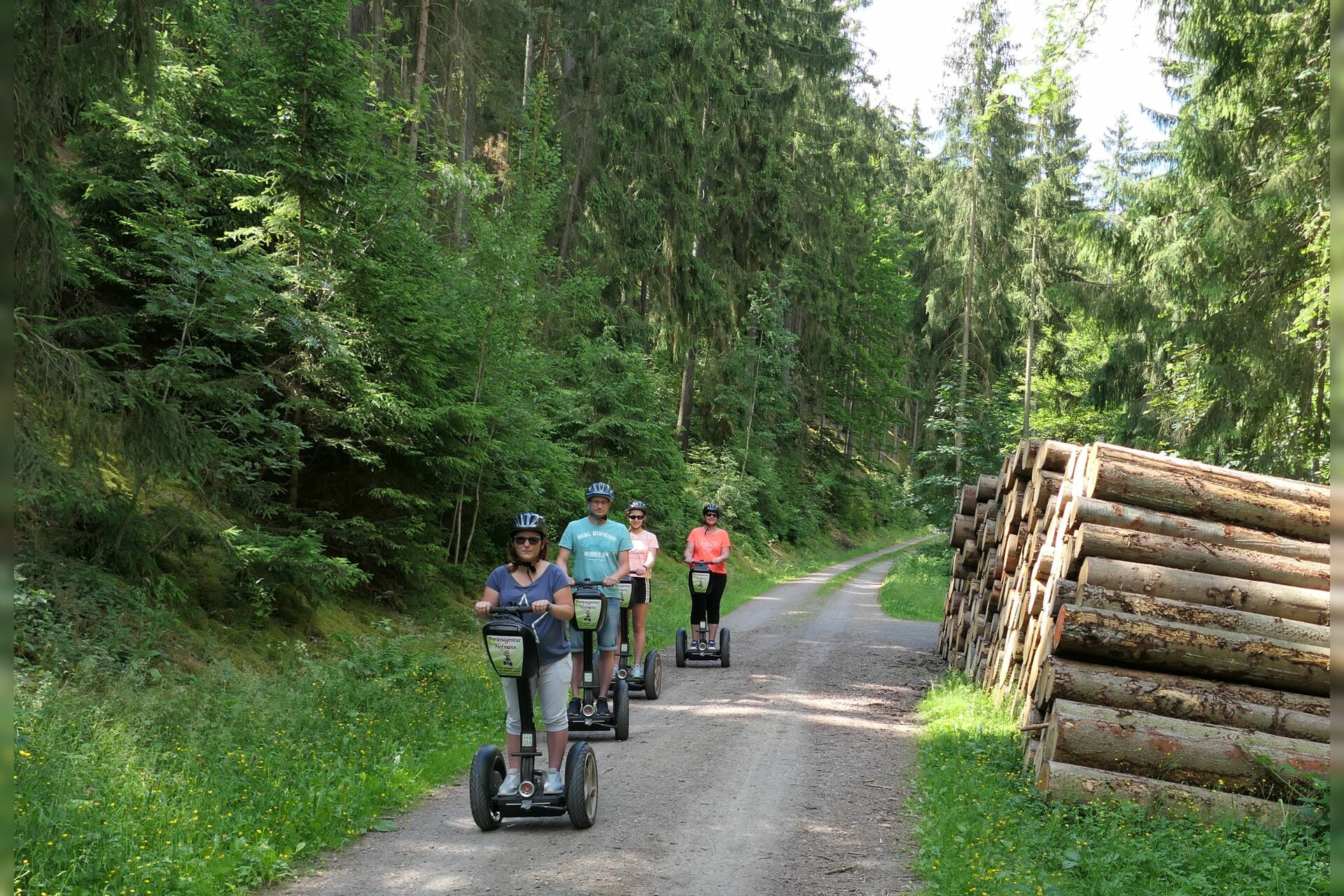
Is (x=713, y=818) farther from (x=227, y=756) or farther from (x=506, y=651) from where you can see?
(x=227, y=756)

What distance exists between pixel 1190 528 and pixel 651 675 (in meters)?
5.83

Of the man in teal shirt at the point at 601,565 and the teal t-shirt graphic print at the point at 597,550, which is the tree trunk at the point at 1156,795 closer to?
the man in teal shirt at the point at 601,565

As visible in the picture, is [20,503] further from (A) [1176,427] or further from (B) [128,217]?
(A) [1176,427]

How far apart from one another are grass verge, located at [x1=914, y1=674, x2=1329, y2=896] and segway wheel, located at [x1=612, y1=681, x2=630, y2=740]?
280 centimetres

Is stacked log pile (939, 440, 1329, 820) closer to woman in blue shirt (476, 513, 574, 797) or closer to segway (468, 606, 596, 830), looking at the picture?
segway (468, 606, 596, 830)

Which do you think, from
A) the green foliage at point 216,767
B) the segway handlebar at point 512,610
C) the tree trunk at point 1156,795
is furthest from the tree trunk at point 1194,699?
the green foliage at point 216,767

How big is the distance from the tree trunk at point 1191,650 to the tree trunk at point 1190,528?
1025mm

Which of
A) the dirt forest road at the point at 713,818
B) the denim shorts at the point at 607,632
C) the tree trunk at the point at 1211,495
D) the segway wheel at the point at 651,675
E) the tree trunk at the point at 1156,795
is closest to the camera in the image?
the dirt forest road at the point at 713,818

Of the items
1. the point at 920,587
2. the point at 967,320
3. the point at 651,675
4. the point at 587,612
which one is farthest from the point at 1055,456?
the point at 967,320

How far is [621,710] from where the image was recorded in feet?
31.0

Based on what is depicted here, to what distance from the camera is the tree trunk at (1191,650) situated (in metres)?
7.91

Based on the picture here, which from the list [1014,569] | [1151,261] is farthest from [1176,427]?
[1014,569]

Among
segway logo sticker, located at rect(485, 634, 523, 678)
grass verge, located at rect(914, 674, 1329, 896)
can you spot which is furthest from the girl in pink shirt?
segway logo sticker, located at rect(485, 634, 523, 678)

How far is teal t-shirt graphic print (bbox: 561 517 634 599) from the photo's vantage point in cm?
989
